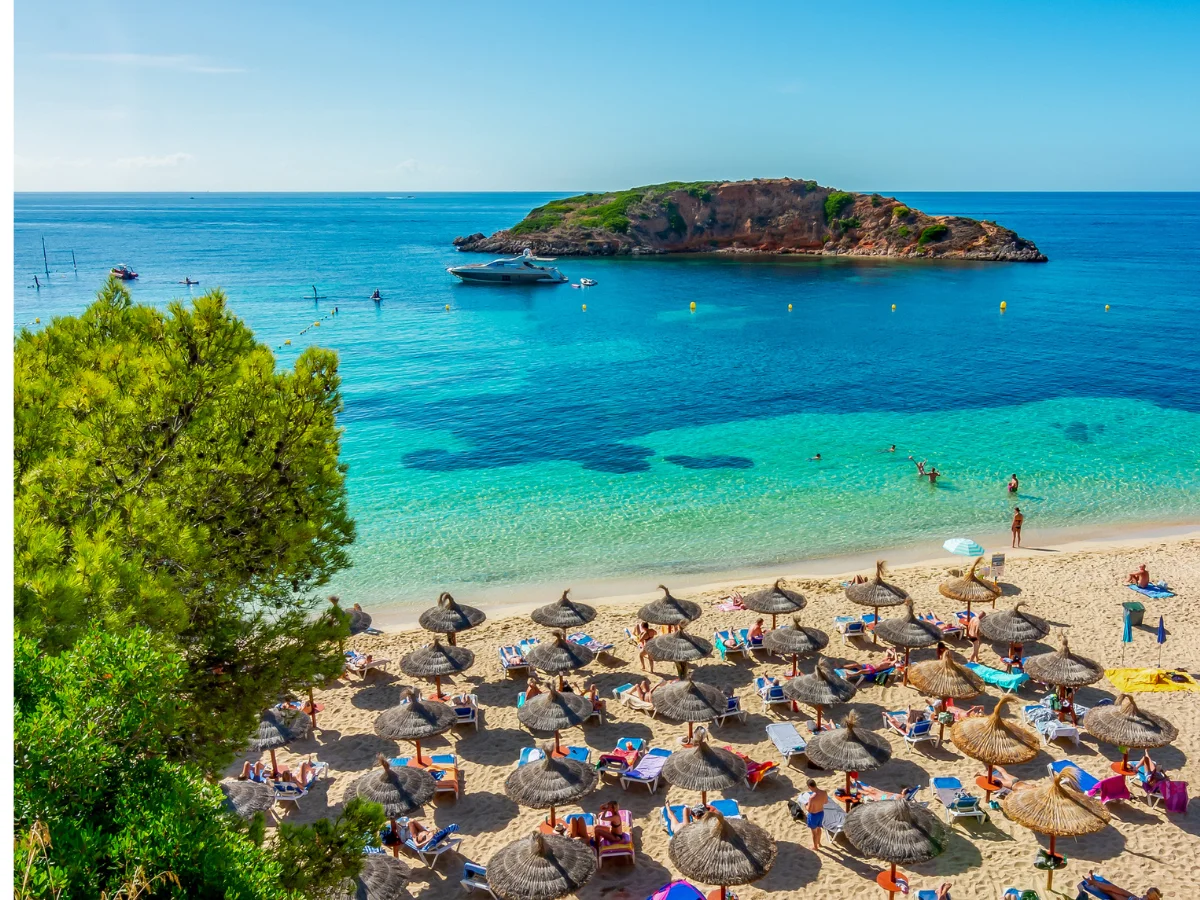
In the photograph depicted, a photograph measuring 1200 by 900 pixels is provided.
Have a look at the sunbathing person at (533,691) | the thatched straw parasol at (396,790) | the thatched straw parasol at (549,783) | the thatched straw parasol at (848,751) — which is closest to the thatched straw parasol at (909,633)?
the thatched straw parasol at (848,751)

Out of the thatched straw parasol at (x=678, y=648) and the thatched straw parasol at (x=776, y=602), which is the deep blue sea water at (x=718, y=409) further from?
the thatched straw parasol at (x=678, y=648)

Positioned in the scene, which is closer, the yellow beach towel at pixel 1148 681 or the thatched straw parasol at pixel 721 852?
the thatched straw parasol at pixel 721 852

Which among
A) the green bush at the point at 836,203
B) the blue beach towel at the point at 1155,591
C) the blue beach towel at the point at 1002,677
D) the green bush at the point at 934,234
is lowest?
the blue beach towel at the point at 1002,677

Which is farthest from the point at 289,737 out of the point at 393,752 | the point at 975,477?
the point at 975,477

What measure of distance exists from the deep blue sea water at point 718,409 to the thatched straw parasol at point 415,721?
9.15 metres

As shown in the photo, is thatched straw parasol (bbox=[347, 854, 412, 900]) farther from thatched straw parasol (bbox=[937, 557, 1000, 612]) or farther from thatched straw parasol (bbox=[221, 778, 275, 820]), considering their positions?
thatched straw parasol (bbox=[937, 557, 1000, 612])

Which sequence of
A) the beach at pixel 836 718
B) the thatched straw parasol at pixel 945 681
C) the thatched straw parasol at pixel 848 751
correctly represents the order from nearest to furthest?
1. the beach at pixel 836 718
2. the thatched straw parasol at pixel 848 751
3. the thatched straw parasol at pixel 945 681

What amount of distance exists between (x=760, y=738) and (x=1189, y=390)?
47199mm

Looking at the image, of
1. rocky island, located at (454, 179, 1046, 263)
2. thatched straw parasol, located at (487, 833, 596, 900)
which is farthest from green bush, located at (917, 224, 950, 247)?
thatched straw parasol, located at (487, 833, 596, 900)

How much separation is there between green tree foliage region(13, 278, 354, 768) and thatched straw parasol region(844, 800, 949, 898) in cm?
866

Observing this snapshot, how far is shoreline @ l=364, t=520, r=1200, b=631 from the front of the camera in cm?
2462

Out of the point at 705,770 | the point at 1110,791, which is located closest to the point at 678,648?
the point at 705,770

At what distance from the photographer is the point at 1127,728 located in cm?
1527

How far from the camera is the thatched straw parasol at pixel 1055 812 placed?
1274 cm
